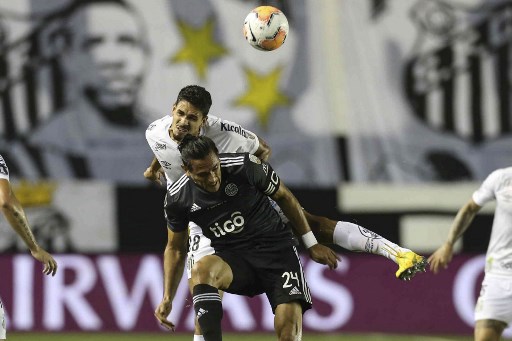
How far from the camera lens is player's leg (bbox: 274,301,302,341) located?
7.98m

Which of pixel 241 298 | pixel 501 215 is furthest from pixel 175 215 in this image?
pixel 241 298

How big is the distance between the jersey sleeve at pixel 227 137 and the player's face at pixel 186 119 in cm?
40

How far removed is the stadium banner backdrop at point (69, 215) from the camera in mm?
13945

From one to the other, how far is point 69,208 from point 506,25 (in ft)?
17.1

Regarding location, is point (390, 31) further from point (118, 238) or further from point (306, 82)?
point (118, 238)

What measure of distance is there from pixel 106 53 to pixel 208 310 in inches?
276

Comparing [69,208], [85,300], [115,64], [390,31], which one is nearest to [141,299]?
[85,300]

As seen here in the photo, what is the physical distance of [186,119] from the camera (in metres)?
8.00

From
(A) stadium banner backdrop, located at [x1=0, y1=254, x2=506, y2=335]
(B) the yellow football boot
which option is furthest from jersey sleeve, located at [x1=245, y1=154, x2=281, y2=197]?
(A) stadium banner backdrop, located at [x1=0, y1=254, x2=506, y2=335]

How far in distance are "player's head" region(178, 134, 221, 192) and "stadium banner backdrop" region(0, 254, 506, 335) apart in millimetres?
5485

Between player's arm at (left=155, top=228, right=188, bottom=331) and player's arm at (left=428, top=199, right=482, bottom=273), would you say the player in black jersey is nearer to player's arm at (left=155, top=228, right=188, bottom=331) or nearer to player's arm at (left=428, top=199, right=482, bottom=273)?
player's arm at (left=155, top=228, right=188, bottom=331)

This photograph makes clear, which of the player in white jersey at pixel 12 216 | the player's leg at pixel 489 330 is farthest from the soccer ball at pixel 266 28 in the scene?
the player's leg at pixel 489 330

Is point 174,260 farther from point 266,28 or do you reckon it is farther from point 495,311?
point 495,311

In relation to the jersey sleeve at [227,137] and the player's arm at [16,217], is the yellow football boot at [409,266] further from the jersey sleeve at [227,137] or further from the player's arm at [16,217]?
the player's arm at [16,217]
